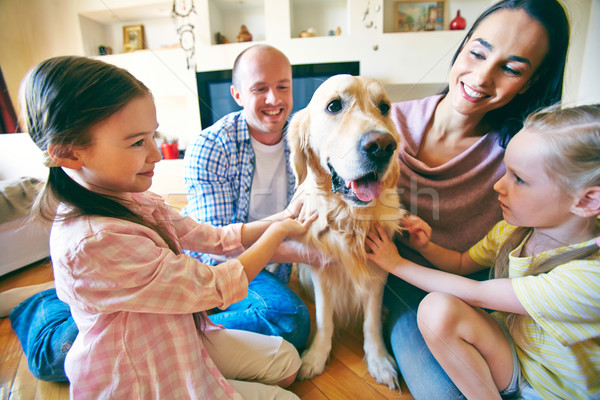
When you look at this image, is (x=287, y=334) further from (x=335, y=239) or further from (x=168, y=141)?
(x=168, y=141)

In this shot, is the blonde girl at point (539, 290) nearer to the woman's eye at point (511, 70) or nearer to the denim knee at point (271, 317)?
the woman's eye at point (511, 70)

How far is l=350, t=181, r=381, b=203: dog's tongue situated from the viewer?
2.59 feet

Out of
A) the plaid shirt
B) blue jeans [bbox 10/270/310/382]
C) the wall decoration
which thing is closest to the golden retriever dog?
blue jeans [bbox 10/270/310/382]

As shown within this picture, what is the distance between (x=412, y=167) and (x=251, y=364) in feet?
2.98

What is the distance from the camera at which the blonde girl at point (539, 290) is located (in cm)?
49

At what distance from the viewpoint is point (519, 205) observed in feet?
1.93

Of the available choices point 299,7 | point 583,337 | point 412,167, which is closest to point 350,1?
point 299,7

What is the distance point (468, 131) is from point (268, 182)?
0.88 m

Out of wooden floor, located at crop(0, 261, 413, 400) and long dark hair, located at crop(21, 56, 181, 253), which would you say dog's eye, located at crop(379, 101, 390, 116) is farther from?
wooden floor, located at crop(0, 261, 413, 400)

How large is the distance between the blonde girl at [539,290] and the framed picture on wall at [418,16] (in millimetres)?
1016

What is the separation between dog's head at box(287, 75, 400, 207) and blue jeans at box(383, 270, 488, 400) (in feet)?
1.44

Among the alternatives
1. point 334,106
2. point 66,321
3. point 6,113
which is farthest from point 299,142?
point 66,321

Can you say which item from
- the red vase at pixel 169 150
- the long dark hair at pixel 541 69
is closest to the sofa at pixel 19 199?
the red vase at pixel 169 150

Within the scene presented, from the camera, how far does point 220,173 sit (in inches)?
45.7
